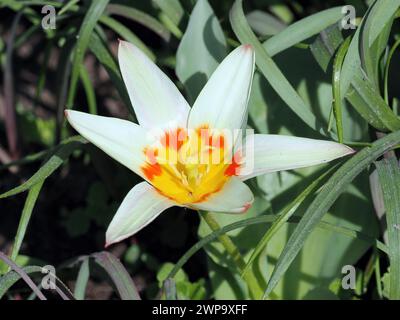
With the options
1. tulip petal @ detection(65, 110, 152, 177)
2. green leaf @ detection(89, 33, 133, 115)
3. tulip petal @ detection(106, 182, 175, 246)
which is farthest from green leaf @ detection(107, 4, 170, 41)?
tulip petal @ detection(106, 182, 175, 246)

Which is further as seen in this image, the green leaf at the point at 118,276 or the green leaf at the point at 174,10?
the green leaf at the point at 174,10

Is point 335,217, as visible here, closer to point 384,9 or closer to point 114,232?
point 384,9

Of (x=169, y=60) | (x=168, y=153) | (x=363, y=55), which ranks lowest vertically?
(x=168, y=153)

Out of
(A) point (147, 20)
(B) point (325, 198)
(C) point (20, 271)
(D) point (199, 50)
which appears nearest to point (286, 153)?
(B) point (325, 198)

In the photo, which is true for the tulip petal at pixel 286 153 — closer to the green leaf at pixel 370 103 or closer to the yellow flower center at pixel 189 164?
the yellow flower center at pixel 189 164

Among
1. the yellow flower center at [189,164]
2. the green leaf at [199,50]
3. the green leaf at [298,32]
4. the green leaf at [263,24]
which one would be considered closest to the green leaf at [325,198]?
the yellow flower center at [189,164]

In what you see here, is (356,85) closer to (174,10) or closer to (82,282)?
(174,10)
